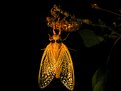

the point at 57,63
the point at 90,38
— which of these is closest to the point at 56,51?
the point at 57,63

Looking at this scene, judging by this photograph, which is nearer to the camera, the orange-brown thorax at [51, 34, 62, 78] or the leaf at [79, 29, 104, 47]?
the leaf at [79, 29, 104, 47]

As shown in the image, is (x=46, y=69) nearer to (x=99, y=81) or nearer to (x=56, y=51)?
(x=56, y=51)

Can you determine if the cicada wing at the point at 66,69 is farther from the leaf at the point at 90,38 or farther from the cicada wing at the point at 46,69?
the leaf at the point at 90,38

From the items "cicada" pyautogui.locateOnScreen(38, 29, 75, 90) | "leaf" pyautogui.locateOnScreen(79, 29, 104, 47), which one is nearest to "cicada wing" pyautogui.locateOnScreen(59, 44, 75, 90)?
"cicada" pyautogui.locateOnScreen(38, 29, 75, 90)

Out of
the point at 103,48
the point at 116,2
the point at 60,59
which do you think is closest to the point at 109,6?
the point at 116,2

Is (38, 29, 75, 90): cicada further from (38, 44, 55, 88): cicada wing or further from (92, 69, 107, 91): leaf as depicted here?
(92, 69, 107, 91): leaf

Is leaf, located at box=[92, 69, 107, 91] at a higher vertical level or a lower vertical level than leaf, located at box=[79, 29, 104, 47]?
lower
